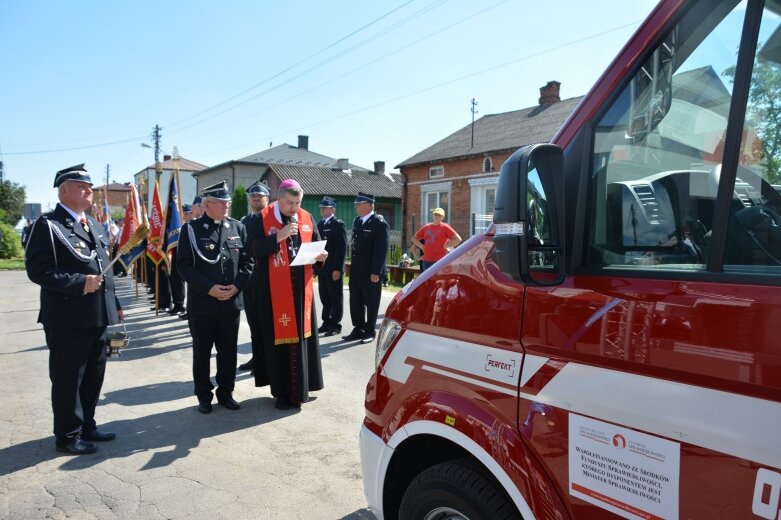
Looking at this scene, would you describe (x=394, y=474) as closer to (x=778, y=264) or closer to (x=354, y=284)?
(x=778, y=264)

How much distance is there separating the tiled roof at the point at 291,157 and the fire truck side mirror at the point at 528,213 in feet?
146

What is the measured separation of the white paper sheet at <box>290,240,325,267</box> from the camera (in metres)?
4.88

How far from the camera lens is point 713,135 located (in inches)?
59.0

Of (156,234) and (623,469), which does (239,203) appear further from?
(623,469)

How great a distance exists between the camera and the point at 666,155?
162 cm

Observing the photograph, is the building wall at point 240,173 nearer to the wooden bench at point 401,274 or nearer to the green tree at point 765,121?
the wooden bench at point 401,274

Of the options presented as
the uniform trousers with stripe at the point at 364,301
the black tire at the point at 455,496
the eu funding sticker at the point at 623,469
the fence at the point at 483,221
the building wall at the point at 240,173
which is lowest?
the uniform trousers with stripe at the point at 364,301

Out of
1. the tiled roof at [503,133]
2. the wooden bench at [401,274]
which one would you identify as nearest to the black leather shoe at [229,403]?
the wooden bench at [401,274]

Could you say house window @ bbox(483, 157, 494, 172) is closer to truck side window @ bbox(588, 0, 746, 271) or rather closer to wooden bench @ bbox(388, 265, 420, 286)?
wooden bench @ bbox(388, 265, 420, 286)

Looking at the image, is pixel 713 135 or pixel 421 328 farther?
pixel 421 328

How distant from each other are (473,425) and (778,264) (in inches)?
41.0

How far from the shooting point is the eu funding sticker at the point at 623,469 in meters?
1.36

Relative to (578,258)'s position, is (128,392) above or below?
below

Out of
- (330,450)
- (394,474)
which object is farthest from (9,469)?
(394,474)
